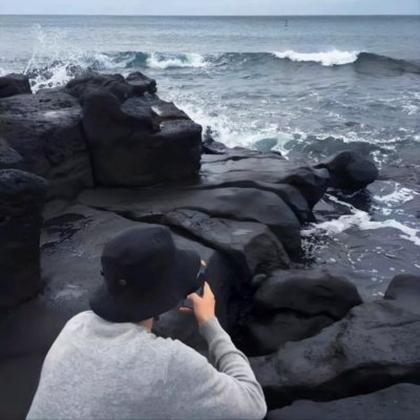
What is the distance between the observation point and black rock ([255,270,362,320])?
4566 millimetres

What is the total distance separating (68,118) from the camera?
6.01 meters

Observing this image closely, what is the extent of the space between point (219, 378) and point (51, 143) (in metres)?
4.38

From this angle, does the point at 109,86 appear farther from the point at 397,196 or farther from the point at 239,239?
the point at 397,196

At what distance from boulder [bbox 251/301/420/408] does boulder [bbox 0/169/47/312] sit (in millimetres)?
1635

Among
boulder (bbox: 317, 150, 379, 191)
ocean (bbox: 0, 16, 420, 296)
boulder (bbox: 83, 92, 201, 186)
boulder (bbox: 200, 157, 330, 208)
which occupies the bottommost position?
ocean (bbox: 0, 16, 420, 296)

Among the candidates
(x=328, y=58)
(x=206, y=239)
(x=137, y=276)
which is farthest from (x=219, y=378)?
(x=328, y=58)

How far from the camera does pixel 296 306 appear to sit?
Answer: 4559 mm

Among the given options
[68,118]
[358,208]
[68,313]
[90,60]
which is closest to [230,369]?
[68,313]

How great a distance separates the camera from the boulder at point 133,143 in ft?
19.5

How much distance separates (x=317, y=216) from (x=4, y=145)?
414 cm

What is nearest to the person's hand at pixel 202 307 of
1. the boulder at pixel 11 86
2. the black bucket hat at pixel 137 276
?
the black bucket hat at pixel 137 276

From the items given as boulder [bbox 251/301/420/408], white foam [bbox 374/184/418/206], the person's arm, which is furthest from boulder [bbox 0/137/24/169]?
white foam [bbox 374/184/418/206]

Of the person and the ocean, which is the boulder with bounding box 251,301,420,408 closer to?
the person

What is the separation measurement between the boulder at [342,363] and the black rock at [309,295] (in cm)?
56
